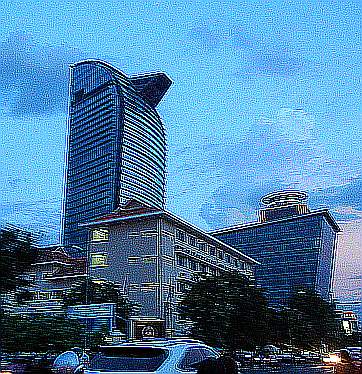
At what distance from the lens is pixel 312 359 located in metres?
18.6

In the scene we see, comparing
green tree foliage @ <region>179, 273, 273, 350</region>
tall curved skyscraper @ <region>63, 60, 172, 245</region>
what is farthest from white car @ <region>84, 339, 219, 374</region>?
tall curved skyscraper @ <region>63, 60, 172, 245</region>

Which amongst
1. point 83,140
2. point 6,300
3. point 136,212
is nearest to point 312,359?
point 136,212

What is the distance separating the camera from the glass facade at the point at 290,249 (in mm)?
26281

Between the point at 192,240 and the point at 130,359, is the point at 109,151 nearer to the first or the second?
the point at 192,240

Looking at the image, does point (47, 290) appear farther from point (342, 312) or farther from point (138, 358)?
point (138, 358)

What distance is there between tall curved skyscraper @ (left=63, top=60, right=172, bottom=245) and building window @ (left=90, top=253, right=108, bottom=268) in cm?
600

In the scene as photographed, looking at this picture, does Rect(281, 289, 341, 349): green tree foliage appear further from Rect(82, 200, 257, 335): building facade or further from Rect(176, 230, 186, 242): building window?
Rect(176, 230, 186, 242): building window

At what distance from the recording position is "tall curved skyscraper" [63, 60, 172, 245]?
30328 millimetres

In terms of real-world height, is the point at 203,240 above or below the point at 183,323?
above

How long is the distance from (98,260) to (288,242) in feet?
31.8

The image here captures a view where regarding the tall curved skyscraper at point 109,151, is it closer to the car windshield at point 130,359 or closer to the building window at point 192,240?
the building window at point 192,240

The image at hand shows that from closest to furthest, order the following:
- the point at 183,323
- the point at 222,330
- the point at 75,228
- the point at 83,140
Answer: the point at 222,330 < the point at 183,323 < the point at 75,228 < the point at 83,140

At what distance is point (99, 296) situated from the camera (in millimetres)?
18484

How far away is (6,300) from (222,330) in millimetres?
5599
